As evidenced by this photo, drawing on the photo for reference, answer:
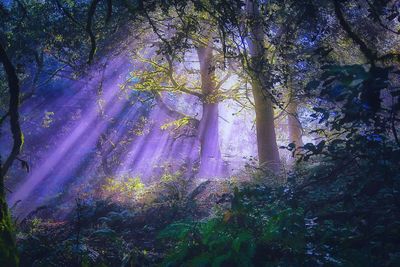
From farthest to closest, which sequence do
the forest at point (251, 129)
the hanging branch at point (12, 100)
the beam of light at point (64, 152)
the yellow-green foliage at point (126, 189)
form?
the beam of light at point (64, 152)
the yellow-green foliage at point (126, 189)
the forest at point (251, 129)
the hanging branch at point (12, 100)

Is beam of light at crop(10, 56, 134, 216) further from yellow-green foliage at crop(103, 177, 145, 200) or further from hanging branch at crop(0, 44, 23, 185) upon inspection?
hanging branch at crop(0, 44, 23, 185)

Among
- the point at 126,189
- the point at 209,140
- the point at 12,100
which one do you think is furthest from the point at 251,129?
the point at 12,100

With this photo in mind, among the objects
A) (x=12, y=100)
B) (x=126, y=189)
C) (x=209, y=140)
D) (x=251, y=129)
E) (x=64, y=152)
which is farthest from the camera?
(x=64, y=152)

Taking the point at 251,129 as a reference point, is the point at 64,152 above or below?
above

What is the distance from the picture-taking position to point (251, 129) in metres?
12.8

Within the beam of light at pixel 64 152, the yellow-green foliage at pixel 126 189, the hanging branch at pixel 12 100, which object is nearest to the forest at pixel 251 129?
the hanging branch at pixel 12 100

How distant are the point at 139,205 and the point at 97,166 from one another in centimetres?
2245

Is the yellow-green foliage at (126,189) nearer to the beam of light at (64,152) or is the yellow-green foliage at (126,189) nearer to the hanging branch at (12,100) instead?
the hanging branch at (12,100)

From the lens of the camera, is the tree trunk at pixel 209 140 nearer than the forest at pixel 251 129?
No

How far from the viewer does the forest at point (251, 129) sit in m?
4.00

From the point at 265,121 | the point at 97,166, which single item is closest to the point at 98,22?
the point at 265,121

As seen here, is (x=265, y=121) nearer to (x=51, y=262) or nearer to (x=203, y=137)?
(x=203, y=137)

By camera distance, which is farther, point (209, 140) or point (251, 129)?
point (209, 140)

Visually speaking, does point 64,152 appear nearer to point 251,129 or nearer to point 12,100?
point 251,129
